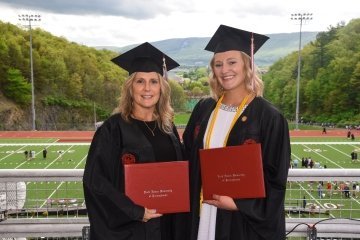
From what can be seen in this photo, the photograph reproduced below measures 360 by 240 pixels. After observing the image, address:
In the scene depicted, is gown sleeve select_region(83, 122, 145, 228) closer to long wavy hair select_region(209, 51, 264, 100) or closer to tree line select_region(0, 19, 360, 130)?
long wavy hair select_region(209, 51, 264, 100)

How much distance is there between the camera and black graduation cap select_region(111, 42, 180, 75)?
2984 millimetres

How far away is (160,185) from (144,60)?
896mm

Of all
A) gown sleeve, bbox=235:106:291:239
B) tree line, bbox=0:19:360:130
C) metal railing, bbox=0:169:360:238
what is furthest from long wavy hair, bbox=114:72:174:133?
tree line, bbox=0:19:360:130

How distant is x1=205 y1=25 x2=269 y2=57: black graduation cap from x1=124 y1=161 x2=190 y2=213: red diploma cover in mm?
832

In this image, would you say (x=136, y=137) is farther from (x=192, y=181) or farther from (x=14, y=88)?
(x=14, y=88)

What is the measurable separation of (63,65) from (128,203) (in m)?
57.8

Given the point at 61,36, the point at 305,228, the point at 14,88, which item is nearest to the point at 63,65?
the point at 14,88

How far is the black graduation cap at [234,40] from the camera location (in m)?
2.89

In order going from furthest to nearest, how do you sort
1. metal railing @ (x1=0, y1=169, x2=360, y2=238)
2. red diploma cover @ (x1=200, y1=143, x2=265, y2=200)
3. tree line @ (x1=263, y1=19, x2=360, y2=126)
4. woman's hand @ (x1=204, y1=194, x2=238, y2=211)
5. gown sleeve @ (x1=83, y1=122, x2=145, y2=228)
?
1. tree line @ (x1=263, y1=19, x2=360, y2=126)
2. metal railing @ (x1=0, y1=169, x2=360, y2=238)
3. gown sleeve @ (x1=83, y1=122, x2=145, y2=228)
4. woman's hand @ (x1=204, y1=194, x2=238, y2=211)
5. red diploma cover @ (x1=200, y1=143, x2=265, y2=200)

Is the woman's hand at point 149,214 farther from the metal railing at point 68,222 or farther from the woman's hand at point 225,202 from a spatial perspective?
the metal railing at point 68,222

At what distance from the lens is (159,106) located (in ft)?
9.80

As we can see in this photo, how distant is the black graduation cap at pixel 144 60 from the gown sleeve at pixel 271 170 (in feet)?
2.76

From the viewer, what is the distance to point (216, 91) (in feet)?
9.84

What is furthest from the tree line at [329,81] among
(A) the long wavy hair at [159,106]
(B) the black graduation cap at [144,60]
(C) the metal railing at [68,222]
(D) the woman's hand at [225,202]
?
(D) the woman's hand at [225,202]
